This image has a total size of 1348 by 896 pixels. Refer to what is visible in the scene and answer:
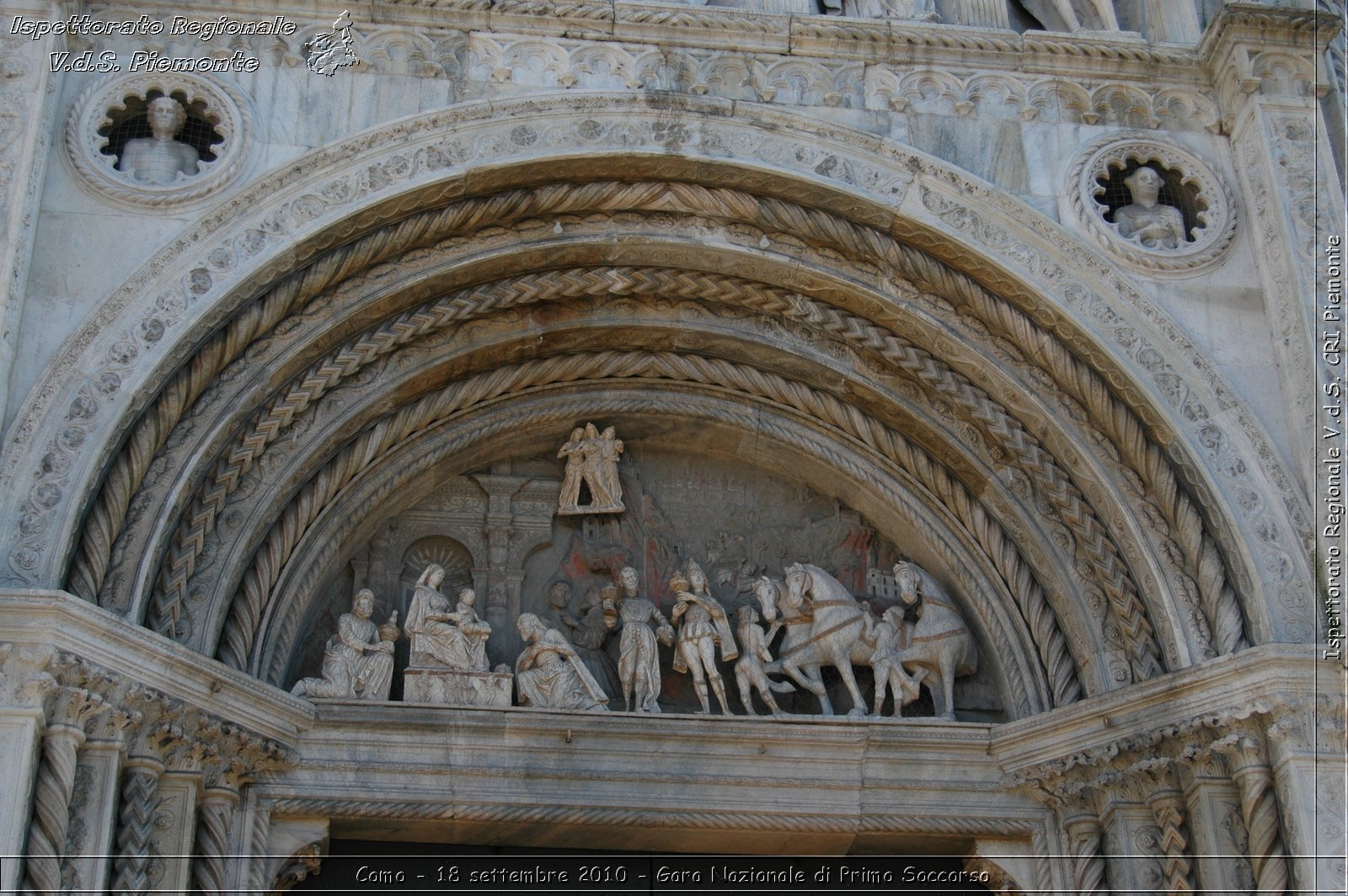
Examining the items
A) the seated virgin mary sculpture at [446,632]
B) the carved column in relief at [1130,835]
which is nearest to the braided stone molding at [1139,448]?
the carved column in relief at [1130,835]

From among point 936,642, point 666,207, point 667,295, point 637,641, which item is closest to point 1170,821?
point 936,642

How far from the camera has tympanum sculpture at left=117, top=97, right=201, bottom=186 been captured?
9.57 metres

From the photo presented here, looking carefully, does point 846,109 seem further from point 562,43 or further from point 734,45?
point 562,43

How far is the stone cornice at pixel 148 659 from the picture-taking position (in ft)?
26.4

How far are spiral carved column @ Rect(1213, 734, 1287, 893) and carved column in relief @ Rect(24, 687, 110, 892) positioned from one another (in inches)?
207

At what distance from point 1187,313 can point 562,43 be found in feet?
12.0

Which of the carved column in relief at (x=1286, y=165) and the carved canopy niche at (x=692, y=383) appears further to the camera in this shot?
the carved column in relief at (x=1286, y=165)

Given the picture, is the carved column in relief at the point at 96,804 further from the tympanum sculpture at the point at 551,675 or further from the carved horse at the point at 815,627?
the carved horse at the point at 815,627

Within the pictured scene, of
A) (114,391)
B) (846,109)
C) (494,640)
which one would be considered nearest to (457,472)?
(494,640)

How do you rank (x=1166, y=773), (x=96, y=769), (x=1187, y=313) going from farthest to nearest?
1. (x=1187, y=313)
2. (x=1166, y=773)
3. (x=96, y=769)

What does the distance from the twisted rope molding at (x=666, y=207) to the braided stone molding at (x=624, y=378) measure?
684 mm

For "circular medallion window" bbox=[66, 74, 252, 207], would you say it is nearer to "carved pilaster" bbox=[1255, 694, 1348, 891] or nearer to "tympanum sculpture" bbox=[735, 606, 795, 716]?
"tympanum sculpture" bbox=[735, 606, 795, 716]

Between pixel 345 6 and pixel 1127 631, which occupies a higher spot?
pixel 345 6

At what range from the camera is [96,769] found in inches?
326
